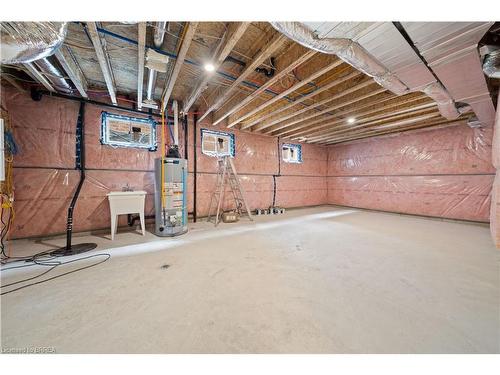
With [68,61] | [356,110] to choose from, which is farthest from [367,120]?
[68,61]

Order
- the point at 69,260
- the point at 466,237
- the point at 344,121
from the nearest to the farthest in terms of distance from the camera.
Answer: the point at 69,260
the point at 466,237
the point at 344,121

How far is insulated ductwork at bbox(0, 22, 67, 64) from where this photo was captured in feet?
4.05

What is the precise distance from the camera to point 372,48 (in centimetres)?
153

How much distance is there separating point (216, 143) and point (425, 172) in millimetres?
5507

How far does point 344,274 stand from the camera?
5.92 feet

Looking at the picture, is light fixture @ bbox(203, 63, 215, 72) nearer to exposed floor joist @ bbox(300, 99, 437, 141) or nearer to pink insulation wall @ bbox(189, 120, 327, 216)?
pink insulation wall @ bbox(189, 120, 327, 216)

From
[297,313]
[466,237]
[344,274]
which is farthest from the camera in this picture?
[466,237]

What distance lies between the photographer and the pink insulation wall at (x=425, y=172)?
12.9ft

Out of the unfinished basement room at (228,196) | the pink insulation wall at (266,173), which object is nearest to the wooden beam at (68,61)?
the unfinished basement room at (228,196)

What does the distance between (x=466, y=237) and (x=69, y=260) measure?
232 inches

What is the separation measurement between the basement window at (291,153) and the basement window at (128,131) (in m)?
3.92

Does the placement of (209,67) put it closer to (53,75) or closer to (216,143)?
(53,75)
